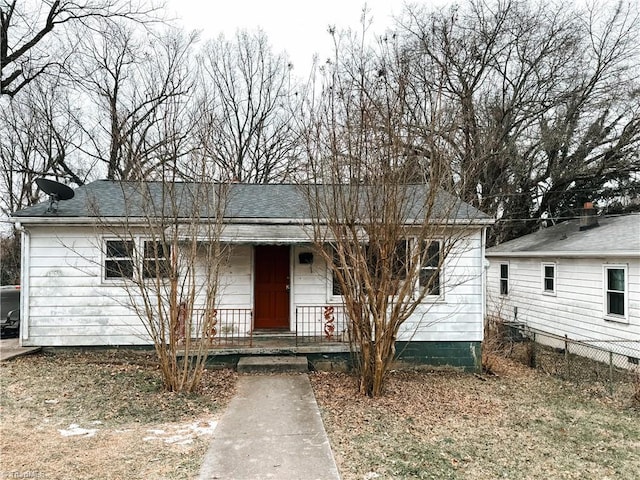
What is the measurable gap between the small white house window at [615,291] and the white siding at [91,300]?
3.81m

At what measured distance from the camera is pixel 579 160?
18953 mm

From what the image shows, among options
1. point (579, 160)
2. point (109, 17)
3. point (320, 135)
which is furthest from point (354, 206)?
point (579, 160)

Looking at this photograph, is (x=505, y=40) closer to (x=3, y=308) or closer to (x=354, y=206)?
(x=354, y=206)

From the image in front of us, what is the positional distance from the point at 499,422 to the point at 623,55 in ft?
62.9

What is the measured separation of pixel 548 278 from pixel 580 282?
164 centimetres

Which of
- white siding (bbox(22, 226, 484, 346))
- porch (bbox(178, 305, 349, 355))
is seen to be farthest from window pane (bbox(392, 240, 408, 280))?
porch (bbox(178, 305, 349, 355))

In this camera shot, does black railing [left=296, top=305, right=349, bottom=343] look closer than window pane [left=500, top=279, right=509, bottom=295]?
Yes

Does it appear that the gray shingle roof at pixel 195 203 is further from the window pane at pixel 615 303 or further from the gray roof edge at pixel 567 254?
the window pane at pixel 615 303

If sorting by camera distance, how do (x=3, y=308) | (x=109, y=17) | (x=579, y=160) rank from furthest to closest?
→ (x=579, y=160)
(x=109, y=17)
(x=3, y=308)

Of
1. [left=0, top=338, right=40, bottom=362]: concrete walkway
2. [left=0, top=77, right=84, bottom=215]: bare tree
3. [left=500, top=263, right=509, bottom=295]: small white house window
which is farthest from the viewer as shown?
[left=0, top=77, right=84, bottom=215]: bare tree

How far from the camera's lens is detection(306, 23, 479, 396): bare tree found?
6156 mm

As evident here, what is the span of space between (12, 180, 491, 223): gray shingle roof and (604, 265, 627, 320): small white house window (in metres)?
4.13

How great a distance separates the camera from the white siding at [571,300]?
31.1ft

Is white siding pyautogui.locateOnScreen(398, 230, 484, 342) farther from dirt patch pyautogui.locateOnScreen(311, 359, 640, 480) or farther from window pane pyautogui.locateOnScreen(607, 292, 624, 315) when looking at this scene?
→ window pane pyautogui.locateOnScreen(607, 292, 624, 315)
